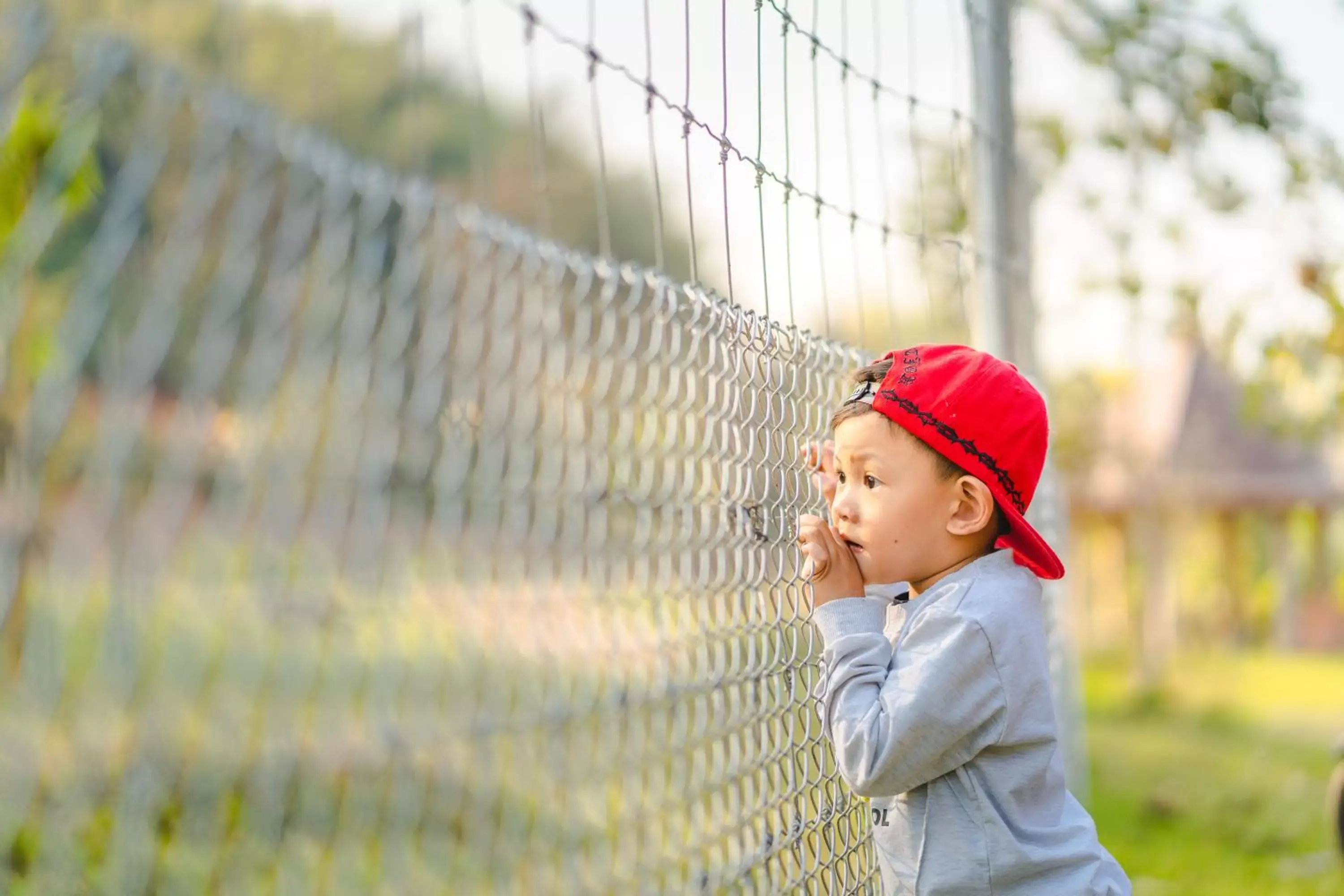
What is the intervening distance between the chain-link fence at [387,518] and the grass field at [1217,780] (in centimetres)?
424

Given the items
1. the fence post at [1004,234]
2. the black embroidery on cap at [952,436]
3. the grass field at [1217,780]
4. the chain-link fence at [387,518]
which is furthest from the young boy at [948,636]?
the grass field at [1217,780]

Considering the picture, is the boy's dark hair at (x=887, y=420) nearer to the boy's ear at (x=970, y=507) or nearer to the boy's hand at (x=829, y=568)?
the boy's ear at (x=970, y=507)

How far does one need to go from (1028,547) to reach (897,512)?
0.19 meters

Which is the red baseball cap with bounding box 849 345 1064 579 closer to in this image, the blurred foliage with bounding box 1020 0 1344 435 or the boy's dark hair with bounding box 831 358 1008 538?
the boy's dark hair with bounding box 831 358 1008 538

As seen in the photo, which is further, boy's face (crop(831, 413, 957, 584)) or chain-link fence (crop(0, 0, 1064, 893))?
boy's face (crop(831, 413, 957, 584))

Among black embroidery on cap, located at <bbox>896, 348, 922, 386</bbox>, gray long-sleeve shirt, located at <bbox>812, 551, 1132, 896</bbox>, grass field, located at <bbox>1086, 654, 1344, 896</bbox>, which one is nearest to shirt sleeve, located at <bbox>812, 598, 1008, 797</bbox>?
gray long-sleeve shirt, located at <bbox>812, 551, 1132, 896</bbox>

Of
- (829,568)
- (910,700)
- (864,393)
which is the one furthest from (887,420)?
(910,700)

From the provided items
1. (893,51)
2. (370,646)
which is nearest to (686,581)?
(370,646)

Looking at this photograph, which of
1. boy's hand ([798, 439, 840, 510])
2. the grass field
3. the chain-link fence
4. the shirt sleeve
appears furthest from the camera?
the grass field

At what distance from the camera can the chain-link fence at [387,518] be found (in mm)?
923

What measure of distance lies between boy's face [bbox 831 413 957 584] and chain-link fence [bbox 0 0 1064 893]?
135 mm

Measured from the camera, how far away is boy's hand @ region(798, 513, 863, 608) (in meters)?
1.74

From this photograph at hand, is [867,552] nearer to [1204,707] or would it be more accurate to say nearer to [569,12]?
[569,12]

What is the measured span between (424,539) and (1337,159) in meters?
4.33
